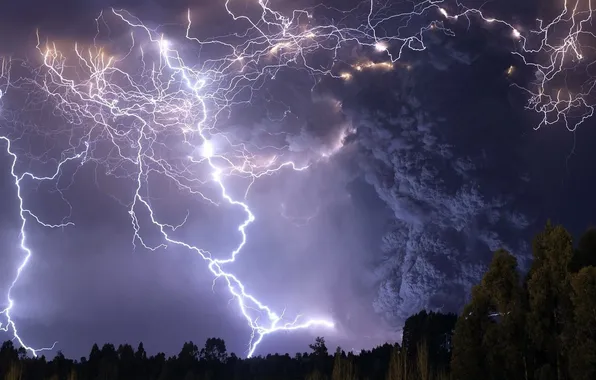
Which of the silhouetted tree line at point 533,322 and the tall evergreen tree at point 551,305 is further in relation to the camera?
the tall evergreen tree at point 551,305

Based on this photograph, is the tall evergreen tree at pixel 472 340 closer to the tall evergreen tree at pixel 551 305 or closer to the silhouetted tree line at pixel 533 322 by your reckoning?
the silhouetted tree line at pixel 533 322

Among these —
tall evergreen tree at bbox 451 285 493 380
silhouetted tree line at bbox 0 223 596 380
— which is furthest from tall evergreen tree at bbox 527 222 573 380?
tall evergreen tree at bbox 451 285 493 380

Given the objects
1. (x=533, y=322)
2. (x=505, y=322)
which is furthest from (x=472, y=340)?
(x=533, y=322)

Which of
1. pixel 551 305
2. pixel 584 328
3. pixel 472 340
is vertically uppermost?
pixel 551 305

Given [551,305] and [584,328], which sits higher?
[551,305]

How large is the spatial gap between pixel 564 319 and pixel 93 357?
2691cm

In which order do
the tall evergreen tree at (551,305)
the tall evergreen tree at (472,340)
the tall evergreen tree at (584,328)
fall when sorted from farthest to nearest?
the tall evergreen tree at (472,340) < the tall evergreen tree at (551,305) < the tall evergreen tree at (584,328)

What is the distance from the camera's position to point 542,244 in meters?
16.0

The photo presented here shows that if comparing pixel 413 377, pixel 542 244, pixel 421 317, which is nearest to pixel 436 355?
pixel 421 317

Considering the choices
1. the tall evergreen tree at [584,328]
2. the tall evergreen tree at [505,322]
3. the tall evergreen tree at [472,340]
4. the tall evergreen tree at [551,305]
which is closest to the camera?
the tall evergreen tree at [584,328]

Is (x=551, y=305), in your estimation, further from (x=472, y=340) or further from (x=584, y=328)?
(x=472, y=340)

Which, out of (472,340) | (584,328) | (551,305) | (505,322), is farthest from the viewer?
(472,340)

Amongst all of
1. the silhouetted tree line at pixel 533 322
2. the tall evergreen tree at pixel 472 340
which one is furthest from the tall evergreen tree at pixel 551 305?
the tall evergreen tree at pixel 472 340

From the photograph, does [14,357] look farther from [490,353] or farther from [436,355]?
[490,353]
